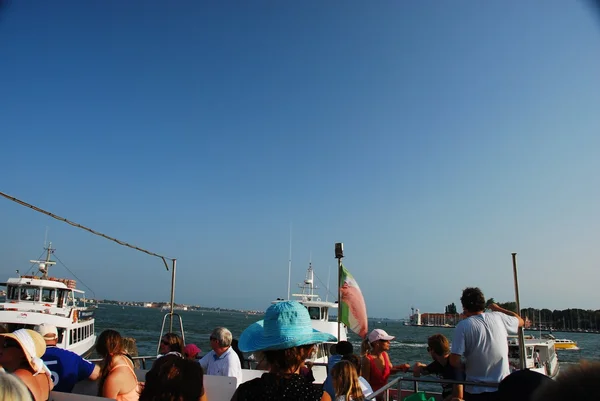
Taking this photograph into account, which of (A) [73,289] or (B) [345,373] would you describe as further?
(A) [73,289]

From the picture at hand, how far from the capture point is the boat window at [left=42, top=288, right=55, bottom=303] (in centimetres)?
2494

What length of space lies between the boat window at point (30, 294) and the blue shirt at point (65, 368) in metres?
23.6

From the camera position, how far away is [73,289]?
87.5 ft

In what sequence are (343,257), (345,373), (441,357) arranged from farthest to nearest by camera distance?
(343,257), (441,357), (345,373)

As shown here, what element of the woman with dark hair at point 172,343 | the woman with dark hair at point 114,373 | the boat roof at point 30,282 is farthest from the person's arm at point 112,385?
the boat roof at point 30,282

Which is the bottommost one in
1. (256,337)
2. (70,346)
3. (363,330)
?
(70,346)

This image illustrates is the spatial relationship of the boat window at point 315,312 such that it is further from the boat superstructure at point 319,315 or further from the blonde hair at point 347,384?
the blonde hair at point 347,384

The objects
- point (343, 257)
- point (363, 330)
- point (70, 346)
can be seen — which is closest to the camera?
point (343, 257)

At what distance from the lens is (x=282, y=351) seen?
8.75ft

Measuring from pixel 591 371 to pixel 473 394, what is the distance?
3910mm

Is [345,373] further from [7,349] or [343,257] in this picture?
[343,257]

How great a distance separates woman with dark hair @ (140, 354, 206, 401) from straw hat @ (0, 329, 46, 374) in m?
1.71

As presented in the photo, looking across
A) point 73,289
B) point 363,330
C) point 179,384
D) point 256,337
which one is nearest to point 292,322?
point 256,337

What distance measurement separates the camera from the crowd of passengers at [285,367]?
2.27 meters
